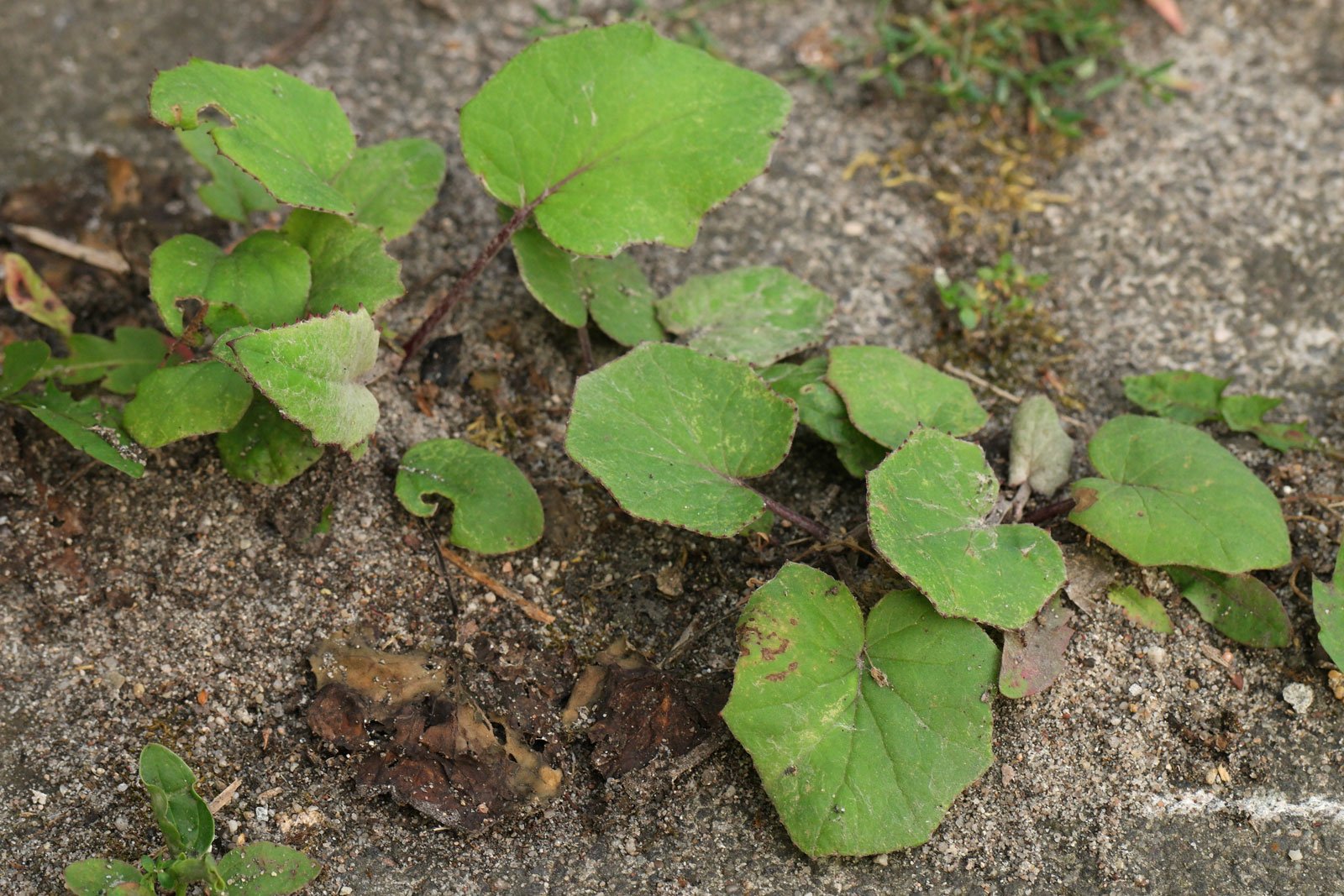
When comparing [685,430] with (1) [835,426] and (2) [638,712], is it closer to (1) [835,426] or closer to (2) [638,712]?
(1) [835,426]

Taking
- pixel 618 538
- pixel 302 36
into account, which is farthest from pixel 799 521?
pixel 302 36

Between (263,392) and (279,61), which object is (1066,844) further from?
(279,61)

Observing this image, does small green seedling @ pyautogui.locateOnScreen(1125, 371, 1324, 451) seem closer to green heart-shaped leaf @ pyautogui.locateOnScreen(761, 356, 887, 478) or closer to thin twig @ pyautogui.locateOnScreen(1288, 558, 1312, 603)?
thin twig @ pyautogui.locateOnScreen(1288, 558, 1312, 603)

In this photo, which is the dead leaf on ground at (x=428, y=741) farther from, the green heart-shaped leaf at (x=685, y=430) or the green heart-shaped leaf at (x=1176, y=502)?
the green heart-shaped leaf at (x=1176, y=502)

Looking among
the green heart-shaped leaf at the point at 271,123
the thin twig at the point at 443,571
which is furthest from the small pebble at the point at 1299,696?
the green heart-shaped leaf at the point at 271,123

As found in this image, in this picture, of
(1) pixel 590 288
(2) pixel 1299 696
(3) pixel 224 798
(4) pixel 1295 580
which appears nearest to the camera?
(3) pixel 224 798

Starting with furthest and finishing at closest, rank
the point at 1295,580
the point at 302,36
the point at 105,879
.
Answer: the point at 302,36, the point at 1295,580, the point at 105,879

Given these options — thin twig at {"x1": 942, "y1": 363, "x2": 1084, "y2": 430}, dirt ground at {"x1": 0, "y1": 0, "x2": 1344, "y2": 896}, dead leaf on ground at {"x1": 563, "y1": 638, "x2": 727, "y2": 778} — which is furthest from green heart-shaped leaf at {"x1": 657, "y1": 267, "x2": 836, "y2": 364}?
dead leaf on ground at {"x1": 563, "y1": 638, "x2": 727, "y2": 778}
